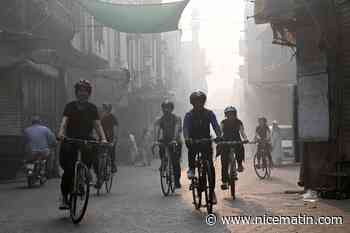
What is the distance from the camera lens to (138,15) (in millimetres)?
17547

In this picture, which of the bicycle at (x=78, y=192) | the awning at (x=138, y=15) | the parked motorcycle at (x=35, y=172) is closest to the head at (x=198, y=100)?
the bicycle at (x=78, y=192)

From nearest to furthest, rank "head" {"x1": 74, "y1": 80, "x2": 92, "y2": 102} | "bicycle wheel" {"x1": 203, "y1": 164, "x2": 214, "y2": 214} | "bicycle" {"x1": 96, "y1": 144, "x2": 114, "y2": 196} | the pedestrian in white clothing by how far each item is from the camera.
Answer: "head" {"x1": 74, "y1": 80, "x2": 92, "y2": 102} → "bicycle wheel" {"x1": 203, "y1": 164, "x2": 214, "y2": 214} → "bicycle" {"x1": 96, "y1": 144, "x2": 114, "y2": 196} → the pedestrian in white clothing

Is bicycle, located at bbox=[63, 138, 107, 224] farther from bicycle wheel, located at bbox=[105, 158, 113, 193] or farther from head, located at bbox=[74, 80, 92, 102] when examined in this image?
bicycle wheel, located at bbox=[105, 158, 113, 193]

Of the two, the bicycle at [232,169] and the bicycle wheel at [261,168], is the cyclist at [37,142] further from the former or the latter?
the bicycle wheel at [261,168]

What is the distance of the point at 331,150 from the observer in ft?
40.7

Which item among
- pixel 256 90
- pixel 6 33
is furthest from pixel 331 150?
pixel 256 90

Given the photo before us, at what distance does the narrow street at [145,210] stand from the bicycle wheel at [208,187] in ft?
0.62

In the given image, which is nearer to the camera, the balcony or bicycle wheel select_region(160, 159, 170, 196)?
bicycle wheel select_region(160, 159, 170, 196)

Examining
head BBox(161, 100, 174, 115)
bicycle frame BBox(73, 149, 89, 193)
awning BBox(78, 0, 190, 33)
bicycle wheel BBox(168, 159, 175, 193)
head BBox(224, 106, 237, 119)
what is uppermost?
awning BBox(78, 0, 190, 33)

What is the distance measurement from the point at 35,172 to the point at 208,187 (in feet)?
23.4

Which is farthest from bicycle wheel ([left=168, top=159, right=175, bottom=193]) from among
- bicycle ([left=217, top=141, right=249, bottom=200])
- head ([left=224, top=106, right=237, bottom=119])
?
head ([left=224, top=106, right=237, bottom=119])

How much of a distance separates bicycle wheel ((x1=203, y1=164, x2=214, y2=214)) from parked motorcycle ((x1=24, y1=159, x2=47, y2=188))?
6.80 meters

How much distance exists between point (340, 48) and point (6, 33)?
31.3ft

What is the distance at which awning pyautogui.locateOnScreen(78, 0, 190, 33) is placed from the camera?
682 inches
